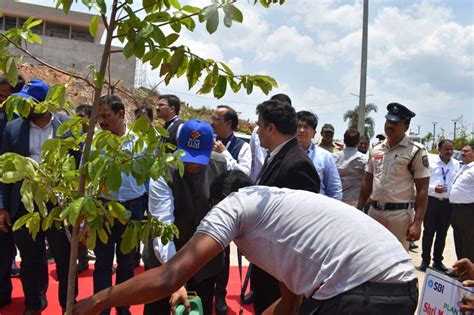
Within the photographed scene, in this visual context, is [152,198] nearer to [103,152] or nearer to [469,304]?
[103,152]

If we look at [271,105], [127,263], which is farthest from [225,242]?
[127,263]

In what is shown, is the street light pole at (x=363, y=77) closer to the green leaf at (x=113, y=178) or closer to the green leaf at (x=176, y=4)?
the green leaf at (x=176, y=4)

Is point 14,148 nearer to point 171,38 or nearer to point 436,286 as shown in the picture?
point 171,38

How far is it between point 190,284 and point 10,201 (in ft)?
5.14

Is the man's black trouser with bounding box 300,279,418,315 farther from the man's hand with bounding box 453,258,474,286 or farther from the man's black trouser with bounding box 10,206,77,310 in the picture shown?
the man's black trouser with bounding box 10,206,77,310

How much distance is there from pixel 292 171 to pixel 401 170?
194 centimetres

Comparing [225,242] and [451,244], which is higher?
[225,242]

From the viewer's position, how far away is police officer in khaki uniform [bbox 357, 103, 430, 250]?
429cm

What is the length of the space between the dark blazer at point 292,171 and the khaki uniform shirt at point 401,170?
5.83 feet

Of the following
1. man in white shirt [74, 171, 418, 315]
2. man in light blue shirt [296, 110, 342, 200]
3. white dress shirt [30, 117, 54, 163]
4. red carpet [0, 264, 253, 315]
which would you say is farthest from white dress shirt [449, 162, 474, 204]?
white dress shirt [30, 117, 54, 163]

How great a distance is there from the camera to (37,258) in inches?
146

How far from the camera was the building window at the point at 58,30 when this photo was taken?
110ft

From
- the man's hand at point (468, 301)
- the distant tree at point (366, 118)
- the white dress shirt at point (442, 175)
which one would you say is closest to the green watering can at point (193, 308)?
the man's hand at point (468, 301)

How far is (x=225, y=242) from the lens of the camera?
1.70m
